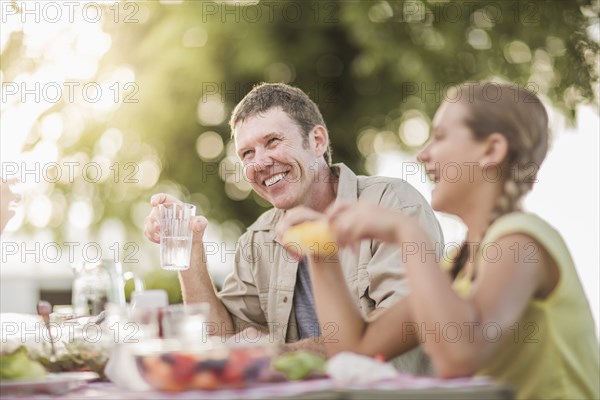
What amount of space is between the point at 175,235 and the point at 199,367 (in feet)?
4.35

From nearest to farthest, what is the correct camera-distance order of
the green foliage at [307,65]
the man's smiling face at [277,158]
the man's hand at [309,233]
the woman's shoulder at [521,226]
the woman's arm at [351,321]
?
the woman's shoulder at [521,226] < the man's hand at [309,233] < the woman's arm at [351,321] < the man's smiling face at [277,158] < the green foliage at [307,65]

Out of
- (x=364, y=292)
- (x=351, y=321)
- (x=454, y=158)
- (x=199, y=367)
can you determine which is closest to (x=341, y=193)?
(x=364, y=292)

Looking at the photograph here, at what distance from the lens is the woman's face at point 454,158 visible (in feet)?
6.20

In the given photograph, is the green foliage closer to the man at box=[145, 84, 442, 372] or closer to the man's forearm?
the man at box=[145, 84, 442, 372]

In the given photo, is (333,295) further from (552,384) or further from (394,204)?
(394,204)

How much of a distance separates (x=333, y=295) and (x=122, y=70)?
17.1 feet

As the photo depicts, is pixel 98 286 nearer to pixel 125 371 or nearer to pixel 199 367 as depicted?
pixel 125 371

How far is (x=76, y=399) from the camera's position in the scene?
1669 mm

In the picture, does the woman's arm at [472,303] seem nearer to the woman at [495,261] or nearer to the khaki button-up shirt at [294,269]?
the woman at [495,261]

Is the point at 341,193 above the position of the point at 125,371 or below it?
above

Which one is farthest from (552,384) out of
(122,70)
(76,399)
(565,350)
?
(122,70)

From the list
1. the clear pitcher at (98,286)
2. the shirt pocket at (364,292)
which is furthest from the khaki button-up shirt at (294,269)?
the clear pitcher at (98,286)

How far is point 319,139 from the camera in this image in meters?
3.35

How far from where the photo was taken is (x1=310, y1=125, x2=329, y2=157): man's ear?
333cm
